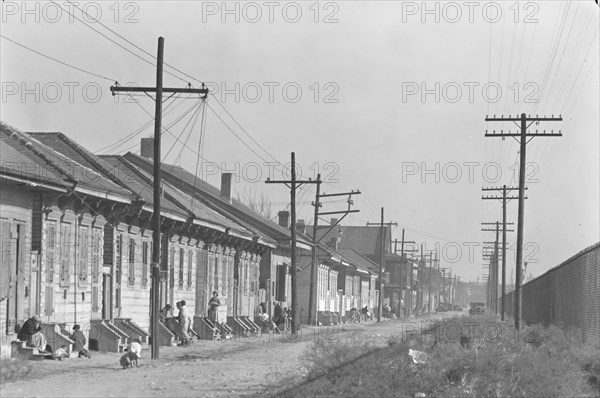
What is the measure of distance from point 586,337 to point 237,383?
9.78 metres

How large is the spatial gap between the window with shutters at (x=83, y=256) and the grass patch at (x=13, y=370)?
32.2 feet

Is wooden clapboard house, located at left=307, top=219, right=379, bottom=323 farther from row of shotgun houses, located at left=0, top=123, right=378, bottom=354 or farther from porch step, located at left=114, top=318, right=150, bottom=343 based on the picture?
porch step, located at left=114, top=318, right=150, bottom=343

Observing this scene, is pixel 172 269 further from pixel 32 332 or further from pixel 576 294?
pixel 576 294

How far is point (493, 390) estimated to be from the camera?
1606 cm

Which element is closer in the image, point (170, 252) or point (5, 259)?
point (5, 259)

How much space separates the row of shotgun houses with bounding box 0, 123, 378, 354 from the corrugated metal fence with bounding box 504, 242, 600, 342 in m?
12.6

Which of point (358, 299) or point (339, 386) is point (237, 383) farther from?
point (358, 299)

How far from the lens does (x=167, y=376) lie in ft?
70.7

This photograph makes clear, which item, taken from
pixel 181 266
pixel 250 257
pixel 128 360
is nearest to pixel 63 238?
pixel 128 360

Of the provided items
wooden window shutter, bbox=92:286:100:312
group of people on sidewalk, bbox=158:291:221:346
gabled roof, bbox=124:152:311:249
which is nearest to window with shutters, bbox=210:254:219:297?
group of people on sidewalk, bbox=158:291:221:346

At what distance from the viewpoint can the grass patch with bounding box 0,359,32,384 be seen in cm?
1958

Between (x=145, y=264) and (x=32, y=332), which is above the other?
(x=145, y=264)

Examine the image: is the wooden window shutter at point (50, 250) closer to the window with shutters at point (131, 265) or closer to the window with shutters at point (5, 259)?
the window with shutters at point (5, 259)

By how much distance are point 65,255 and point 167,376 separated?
8.63 m
